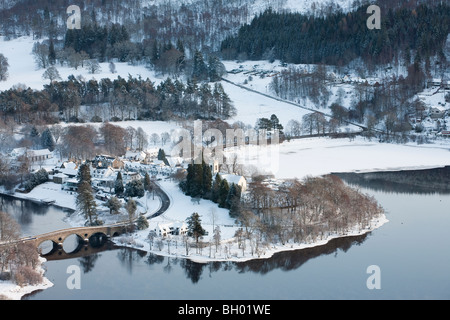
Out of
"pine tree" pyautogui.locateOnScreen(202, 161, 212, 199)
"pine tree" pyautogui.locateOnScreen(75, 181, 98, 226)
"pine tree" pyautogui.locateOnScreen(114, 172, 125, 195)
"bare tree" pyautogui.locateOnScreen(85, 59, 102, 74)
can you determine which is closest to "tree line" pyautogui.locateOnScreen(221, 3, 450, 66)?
"bare tree" pyautogui.locateOnScreen(85, 59, 102, 74)

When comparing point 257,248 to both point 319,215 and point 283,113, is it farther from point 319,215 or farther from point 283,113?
point 283,113

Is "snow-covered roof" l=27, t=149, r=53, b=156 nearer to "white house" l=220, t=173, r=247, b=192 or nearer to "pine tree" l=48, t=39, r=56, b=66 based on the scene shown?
"white house" l=220, t=173, r=247, b=192

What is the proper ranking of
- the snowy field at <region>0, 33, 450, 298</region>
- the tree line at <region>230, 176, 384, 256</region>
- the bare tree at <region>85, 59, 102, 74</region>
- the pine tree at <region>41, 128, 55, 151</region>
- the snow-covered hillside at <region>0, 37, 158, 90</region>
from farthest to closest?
the bare tree at <region>85, 59, 102, 74</region> → the snow-covered hillside at <region>0, 37, 158, 90</region> → the pine tree at <region>41, 128, 55, 151</region> → the snowy field at <region>0, 33, 450, 298</region> → the tree line at <region>230, 176, 384, 256</region>

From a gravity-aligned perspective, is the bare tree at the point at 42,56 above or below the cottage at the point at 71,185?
above

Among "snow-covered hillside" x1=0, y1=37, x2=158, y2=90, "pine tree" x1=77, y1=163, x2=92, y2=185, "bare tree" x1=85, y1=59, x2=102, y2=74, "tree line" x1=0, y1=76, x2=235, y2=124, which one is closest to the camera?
"pine tree" x1=77, y1=163, x2=92, y2=185

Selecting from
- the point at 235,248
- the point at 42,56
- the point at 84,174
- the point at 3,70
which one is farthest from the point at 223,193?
the point at 42,56

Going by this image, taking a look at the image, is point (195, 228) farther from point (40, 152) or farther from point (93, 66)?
point (93, 66)

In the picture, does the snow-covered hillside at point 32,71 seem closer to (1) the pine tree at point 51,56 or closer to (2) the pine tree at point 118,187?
(1) the pine tree at point 51,56

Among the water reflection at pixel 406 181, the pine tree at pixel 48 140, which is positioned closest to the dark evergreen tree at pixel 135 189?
the water reflection at pixel 406 181

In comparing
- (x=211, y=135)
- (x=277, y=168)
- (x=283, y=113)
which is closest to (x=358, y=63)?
(x=283, y=113)

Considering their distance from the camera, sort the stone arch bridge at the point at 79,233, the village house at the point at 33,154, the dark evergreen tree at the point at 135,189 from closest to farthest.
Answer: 1. the stone arch bridge at the point at 79,233
2. the dark evergreen tree at the point at 135,189
3. the village house at the point at 33,154

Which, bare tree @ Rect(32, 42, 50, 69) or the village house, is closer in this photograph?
the village house

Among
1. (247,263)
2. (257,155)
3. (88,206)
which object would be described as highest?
(257,155)

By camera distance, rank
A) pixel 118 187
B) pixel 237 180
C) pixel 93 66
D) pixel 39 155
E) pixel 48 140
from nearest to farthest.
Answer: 1. pixel 237 180
2. pixel 118 187
3. pixel 39 155
4. pixel 48 140
5. pixel 93 66
